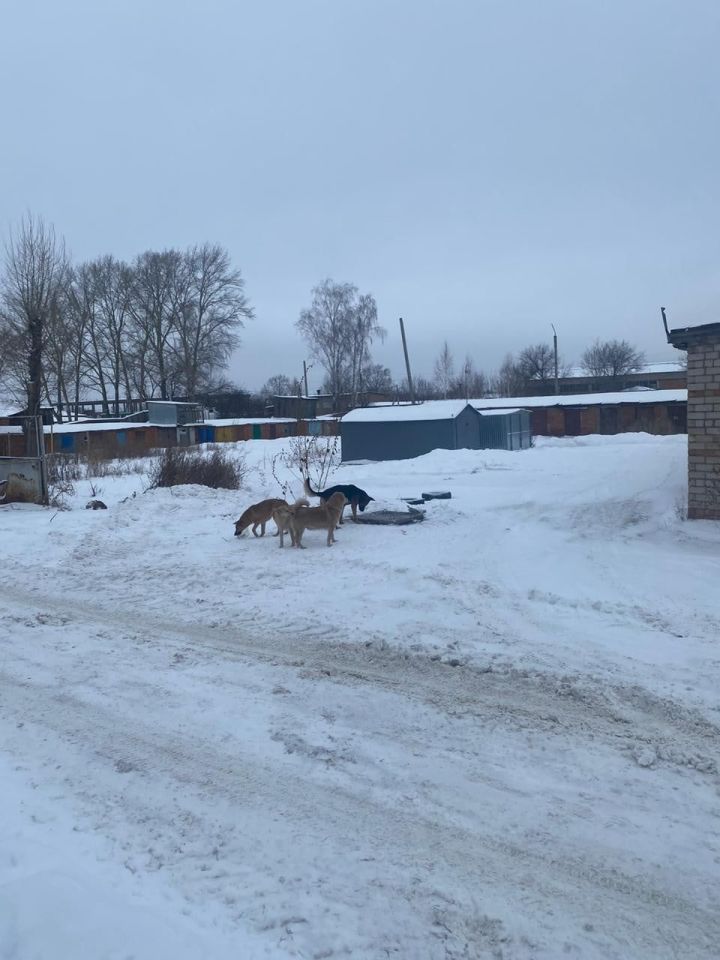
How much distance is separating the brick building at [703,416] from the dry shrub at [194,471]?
955cm

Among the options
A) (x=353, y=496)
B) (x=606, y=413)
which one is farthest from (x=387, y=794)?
(x=606, y=413)

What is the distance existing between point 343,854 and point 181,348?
66.0 meters

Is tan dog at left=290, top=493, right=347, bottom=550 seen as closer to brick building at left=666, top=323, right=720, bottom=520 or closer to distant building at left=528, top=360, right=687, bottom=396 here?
brick building at left=666, top=323, right=720, bottom=520

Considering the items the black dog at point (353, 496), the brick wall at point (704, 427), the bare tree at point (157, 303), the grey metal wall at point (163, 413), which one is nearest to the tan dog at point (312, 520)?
the black dog at point (353, 496)

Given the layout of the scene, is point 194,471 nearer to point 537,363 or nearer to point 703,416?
point 703,416

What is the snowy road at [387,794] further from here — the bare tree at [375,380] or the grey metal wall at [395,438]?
the bare tree at [375,380]

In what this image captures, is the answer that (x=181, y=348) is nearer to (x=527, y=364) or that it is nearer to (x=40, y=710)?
(x=527, y=364)

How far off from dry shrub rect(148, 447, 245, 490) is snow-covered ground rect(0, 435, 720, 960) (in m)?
7.28

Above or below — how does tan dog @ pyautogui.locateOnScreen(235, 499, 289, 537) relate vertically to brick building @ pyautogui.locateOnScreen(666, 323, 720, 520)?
below

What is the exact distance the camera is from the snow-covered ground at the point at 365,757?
3432mm

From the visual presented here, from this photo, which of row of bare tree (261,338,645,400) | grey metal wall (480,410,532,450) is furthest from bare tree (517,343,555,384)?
grey metal wall (480,410,532,450)

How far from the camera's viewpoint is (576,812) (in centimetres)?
425

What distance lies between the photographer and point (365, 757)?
16.1 ft

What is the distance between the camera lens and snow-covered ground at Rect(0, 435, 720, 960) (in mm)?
3432
